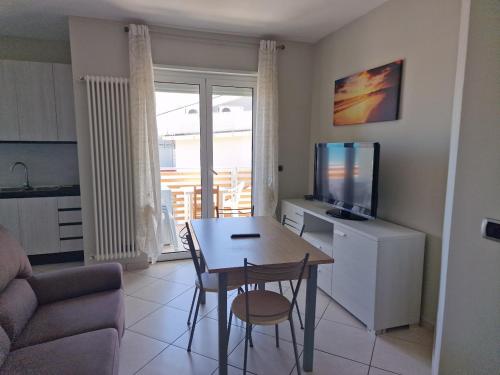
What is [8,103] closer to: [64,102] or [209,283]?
[64,102]

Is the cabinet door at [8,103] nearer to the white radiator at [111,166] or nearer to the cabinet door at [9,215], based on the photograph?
the cabinet door at [9,215]

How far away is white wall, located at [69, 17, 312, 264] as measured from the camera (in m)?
3.14

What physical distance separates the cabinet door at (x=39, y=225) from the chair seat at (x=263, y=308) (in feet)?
8.95

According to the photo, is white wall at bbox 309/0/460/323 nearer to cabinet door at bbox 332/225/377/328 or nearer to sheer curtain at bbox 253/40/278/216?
cabinet door at bbox 332/225/377/328

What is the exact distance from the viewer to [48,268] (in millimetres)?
3609

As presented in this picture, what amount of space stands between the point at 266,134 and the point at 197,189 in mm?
1092

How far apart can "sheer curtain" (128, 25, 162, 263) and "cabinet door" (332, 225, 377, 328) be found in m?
1.97

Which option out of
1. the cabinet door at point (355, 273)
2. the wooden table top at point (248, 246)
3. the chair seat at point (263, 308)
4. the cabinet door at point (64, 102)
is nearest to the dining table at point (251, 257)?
the wooden table top at point (248, 246)

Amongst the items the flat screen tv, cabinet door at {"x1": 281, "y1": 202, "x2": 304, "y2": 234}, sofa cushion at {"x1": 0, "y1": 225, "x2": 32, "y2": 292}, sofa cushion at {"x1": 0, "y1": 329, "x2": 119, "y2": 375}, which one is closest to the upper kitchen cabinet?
sofa cushion at {"x1": 0, "y1": 225, "x2": 32, "y2": 292}

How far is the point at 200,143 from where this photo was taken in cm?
373

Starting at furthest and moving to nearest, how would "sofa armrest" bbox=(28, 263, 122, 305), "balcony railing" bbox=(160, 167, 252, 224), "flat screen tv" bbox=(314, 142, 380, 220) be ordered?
"balcony railing" bbox=(160, 167, 252, 224) → "flat screen tv" bbox=(314, 142, 380, 220) → "sofa armrest" bbox=(28, 263, 122, 305)

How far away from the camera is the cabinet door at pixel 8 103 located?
11.1ft

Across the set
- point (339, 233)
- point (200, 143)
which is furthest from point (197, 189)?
point (339, 233)

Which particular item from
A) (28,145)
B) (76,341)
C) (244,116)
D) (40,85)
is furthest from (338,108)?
(28,145)
